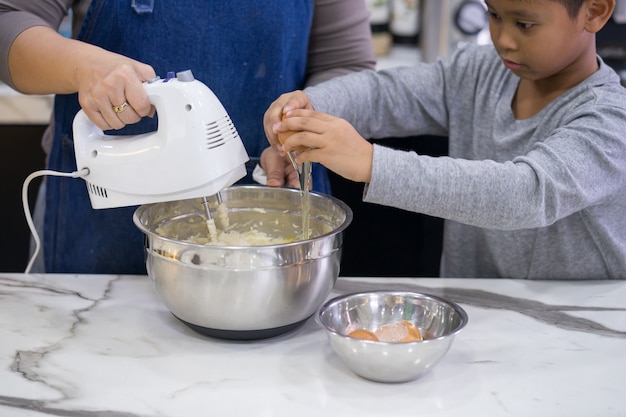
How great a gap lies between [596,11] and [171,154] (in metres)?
0.77

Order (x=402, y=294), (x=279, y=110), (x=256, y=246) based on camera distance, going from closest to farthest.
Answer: (x=256, y=246)
(x=402, y=294)
(x=279, y=110)

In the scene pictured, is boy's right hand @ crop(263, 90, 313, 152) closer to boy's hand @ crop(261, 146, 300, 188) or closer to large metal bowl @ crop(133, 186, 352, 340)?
boy's hand @ crop(261, 146, 300, 188)

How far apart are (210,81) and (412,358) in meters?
0.75

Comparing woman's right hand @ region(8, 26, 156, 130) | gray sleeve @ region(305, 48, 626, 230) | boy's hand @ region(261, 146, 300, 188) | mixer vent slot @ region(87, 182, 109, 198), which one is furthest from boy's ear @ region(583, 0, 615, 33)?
mixer vent slot @ region(87, 182, 109, 198)

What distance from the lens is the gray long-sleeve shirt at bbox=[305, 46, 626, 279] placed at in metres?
1.20

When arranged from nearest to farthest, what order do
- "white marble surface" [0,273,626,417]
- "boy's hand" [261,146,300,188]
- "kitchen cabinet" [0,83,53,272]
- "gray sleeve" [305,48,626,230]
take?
"white marble surface" [0,273,626,417] < "gray sleeve" [305,48,626,230] < "boy's hand" [261,146,300,188] < "kitchen cabinet" [0,83,53,272]

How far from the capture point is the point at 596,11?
1.36 meters

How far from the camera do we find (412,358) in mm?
985

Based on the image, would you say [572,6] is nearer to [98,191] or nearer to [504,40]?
[504,40]

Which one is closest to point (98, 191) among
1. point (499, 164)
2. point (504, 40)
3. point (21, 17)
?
point (21, 17)

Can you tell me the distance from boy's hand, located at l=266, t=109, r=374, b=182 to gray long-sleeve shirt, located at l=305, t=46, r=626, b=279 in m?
0.02

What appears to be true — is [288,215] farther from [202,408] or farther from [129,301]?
A: [202,408]

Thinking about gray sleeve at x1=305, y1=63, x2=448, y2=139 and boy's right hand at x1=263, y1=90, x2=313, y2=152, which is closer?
boy's right hand at x1=263, y1=90, x2=313, y2=152

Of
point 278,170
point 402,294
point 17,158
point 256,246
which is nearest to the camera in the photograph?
point 256,246
